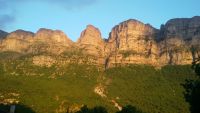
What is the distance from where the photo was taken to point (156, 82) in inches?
7407

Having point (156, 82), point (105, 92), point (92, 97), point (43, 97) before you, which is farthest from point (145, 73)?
point (43, 97)

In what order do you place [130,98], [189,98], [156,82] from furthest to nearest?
[156,82], [130,98], [189,98]

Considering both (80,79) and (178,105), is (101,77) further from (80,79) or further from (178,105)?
(178,105)

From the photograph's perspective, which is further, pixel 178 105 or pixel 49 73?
pixel 49 73

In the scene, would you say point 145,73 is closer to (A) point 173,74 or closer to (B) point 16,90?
(A) point 173,74

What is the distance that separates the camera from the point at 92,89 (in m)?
182

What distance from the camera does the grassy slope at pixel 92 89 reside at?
158250mm

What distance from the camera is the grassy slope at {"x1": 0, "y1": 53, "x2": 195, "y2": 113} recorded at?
6230 inches

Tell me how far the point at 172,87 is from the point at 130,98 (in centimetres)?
1884

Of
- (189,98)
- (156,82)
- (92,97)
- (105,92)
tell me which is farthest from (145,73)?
(189,98)

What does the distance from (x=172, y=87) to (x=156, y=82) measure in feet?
34.3

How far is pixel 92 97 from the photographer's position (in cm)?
16912

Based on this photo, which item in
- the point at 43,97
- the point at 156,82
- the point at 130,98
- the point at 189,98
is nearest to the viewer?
the point at 189,98

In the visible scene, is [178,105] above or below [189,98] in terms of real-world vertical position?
below
